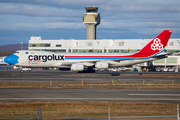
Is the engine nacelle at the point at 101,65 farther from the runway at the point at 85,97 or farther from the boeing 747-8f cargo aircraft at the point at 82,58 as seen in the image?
the runway at the point at 85,97

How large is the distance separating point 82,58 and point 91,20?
304 ft

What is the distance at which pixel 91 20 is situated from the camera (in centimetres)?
15288

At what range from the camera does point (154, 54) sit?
2586 inches

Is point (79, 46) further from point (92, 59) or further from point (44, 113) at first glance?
point (44, 113)

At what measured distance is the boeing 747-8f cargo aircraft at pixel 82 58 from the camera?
200 ft

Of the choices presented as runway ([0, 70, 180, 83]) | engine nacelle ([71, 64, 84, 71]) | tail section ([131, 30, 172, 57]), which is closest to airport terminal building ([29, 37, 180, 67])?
tail section ([131, 30, 172, 57])

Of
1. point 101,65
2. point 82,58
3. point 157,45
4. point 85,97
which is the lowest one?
point 85,97

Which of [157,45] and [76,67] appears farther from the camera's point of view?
[157,45]

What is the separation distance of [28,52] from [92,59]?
16.5 metres

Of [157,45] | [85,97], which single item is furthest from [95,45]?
[85,97]

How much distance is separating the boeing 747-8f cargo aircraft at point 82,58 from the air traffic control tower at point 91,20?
3452 inches

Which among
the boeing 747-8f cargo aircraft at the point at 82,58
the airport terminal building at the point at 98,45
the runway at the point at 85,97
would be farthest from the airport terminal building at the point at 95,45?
the runway at the point at 85,97

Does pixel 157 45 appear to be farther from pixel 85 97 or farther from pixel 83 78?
pixel 85 97

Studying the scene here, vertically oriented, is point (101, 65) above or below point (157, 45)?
below
